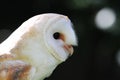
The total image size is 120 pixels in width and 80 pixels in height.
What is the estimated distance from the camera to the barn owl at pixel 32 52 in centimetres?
93

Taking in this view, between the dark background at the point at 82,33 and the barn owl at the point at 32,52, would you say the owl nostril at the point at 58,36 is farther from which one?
the dark background at the point at 82,33

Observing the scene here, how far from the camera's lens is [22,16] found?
9.49ft

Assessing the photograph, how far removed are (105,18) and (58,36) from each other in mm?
1847

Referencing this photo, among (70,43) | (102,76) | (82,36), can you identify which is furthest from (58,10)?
(70,43)

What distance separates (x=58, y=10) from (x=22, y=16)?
0.74 ft

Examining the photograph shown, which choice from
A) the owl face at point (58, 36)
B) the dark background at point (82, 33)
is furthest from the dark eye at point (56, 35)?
the dark background at point (82, 33)

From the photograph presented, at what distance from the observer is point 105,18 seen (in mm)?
2824

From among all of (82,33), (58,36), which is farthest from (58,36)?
(82,33)

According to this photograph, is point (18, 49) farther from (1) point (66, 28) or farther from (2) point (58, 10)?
(2) point (58, 10)

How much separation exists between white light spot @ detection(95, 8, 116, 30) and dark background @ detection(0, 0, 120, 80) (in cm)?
3

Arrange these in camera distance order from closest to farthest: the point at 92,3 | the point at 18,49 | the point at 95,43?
the point at 18,49, the point at 92,3, the point at 95,43

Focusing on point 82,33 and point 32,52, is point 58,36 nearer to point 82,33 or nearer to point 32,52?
point 32,52

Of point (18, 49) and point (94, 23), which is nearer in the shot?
point (18, 49)

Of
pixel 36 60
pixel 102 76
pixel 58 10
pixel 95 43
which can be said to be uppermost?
pixel 36 60
